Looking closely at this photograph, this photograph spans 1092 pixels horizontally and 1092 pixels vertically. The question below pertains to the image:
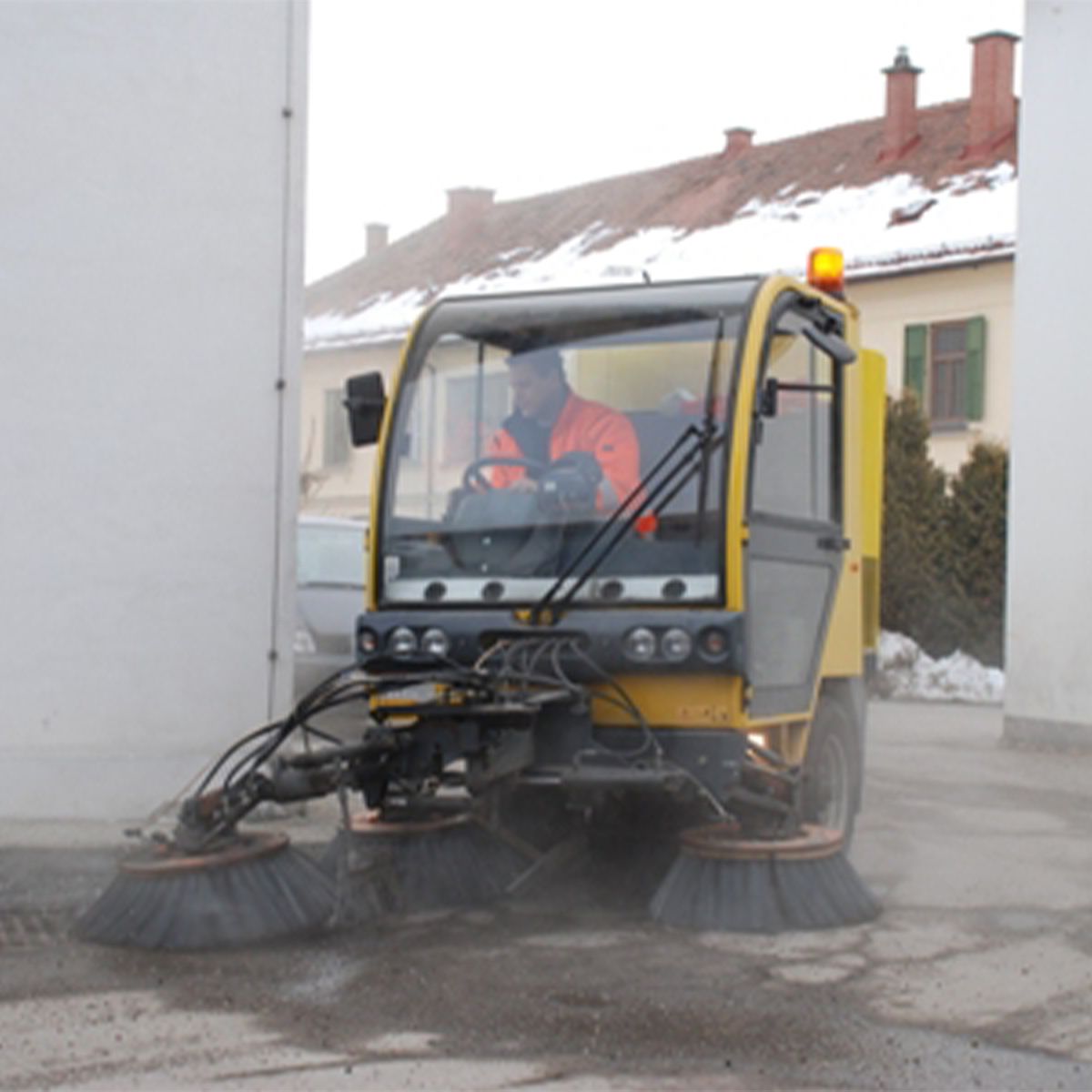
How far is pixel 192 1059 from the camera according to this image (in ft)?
18.6

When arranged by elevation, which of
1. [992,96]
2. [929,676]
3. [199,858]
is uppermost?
[992,96]

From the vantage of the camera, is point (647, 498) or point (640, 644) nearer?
point (640, 644)

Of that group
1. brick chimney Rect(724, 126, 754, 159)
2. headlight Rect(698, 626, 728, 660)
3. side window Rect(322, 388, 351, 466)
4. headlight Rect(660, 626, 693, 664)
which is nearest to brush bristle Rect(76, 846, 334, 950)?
headlight Rect(660, 626, 693, 664)

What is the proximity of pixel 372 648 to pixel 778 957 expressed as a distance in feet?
7.05

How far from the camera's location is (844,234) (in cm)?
3441

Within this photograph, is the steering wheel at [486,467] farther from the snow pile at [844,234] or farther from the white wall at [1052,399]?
the snow pile at [844,234]

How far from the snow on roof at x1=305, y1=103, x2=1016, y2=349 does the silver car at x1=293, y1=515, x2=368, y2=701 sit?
7985mm

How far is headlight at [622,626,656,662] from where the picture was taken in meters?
7.72

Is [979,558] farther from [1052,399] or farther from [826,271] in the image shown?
[826,271]

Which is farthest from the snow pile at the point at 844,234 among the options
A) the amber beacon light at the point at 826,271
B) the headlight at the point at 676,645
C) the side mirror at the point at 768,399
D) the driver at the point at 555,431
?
the headlight at the point at 676,645

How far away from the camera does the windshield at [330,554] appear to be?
1395 cm

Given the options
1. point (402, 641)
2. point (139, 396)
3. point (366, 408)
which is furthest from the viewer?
point (139, 396)

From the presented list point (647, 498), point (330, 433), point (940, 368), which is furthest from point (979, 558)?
point (647, 498)

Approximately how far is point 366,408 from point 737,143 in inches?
1260
